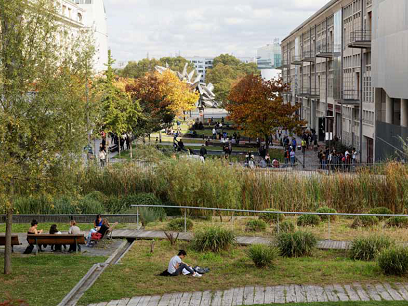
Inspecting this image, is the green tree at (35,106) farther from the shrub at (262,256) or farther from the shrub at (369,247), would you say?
the shrub at (369,247)

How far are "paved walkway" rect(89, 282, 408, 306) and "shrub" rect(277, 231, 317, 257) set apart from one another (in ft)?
9.33

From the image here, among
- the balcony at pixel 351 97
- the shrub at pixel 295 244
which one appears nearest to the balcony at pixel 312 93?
the balcony at pixel 351 97

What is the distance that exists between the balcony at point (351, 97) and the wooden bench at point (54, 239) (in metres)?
33.0

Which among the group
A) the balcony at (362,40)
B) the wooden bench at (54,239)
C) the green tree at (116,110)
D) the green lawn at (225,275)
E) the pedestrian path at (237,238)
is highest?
the balcony at (362,40)

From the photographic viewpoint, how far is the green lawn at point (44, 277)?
1294 cm

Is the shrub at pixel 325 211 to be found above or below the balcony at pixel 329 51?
below

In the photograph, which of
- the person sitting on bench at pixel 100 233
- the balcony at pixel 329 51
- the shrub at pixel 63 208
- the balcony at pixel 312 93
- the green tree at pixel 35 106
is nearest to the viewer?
the green tree at pixel 35 106

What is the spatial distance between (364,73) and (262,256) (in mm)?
32689

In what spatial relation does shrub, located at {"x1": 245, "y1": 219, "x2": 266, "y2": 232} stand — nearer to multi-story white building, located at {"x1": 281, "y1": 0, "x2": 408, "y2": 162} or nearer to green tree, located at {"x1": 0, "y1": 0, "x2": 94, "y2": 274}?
green tree, located at {"x1": 0, "y1": 0, "x2": 94, "y2": 274}

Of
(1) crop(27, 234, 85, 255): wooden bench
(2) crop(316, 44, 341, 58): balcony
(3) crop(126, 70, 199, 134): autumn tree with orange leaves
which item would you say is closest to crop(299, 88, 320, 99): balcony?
(2) crop(316, 44, 341, 58): balcony

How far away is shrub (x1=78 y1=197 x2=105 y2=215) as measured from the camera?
914 inches

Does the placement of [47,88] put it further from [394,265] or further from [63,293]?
[394,265]

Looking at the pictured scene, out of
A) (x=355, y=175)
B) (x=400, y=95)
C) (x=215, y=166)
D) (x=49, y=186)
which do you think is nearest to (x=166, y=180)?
(x=215, y=166)

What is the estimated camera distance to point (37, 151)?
14.0 meters
